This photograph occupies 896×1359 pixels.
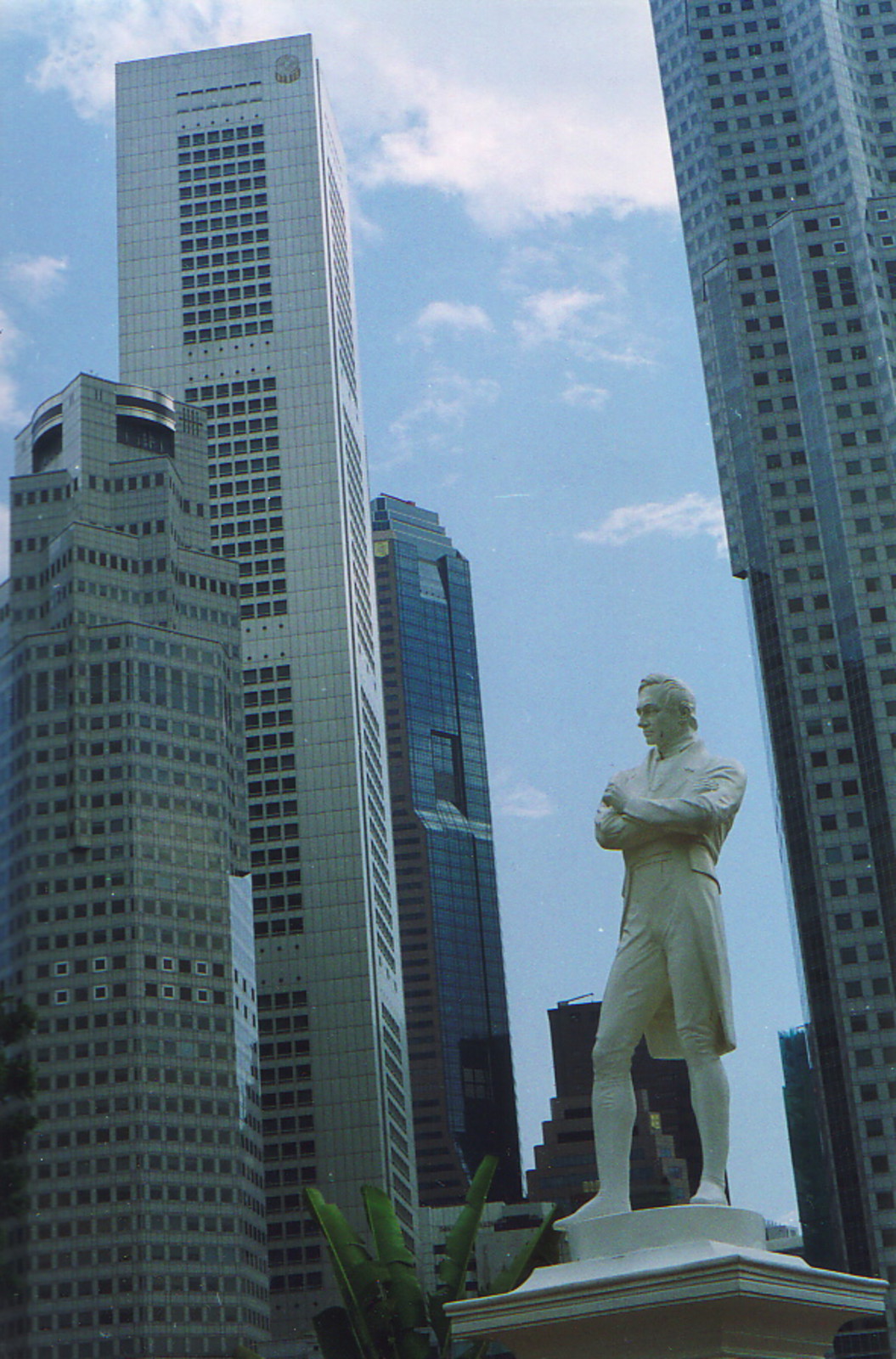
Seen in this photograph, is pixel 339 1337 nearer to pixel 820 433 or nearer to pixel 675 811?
pixel 675 811

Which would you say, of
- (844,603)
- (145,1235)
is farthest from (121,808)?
(844,603)

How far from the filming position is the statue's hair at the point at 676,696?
28.2 ft

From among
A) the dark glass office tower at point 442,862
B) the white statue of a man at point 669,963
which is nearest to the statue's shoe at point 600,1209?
the white statue of a man at point 669,963

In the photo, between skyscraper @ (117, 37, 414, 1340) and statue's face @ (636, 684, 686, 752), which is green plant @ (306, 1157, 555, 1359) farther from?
skyscraper @ (117, 37, 414, 1340)

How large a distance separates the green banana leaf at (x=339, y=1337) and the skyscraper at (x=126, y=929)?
53055 mm

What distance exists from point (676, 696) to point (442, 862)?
151m

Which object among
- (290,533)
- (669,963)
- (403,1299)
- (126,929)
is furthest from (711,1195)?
(290,533)

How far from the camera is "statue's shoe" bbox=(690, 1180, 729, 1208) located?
7.39 m

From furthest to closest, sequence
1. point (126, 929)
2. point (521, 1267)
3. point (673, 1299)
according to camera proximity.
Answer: point (126, 929) → point (521, 1267) → point (673, 1299)

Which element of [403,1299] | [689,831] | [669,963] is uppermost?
[689,831]

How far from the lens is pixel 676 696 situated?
862 cm

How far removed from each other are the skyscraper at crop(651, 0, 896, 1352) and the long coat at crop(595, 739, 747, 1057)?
7766cm

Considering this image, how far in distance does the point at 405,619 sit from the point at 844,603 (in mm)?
80646

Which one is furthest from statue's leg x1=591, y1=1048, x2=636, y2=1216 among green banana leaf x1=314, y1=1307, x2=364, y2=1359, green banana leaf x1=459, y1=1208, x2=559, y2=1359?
green banana leaf x1=314, y1=1307, x2=364, y2=1359
